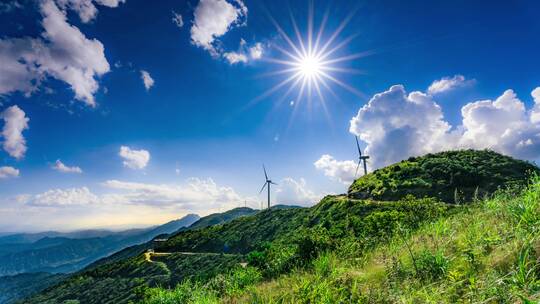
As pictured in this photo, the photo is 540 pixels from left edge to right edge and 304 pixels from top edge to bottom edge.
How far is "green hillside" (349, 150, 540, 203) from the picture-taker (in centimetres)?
6212

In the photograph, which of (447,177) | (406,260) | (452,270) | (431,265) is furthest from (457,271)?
(447,177)

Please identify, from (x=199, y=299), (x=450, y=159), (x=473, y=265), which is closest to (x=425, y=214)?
(x=473, y=265)

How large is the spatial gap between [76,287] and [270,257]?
174 metres

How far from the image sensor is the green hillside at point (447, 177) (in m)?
62.1

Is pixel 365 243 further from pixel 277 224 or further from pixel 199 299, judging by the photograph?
pixel 277 224

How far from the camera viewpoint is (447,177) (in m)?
68.1

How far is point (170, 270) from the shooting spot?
100562mm

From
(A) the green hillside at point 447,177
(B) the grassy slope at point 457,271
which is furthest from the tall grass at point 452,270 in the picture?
(A) the green hillside at point 447,177

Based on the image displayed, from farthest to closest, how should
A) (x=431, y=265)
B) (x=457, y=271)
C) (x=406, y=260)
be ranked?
1. (x=406, y=260)
2. (x=431, y=265)
3. (x=457, y=271)

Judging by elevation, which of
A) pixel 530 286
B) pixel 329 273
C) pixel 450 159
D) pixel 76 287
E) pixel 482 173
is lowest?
pixel 76 287

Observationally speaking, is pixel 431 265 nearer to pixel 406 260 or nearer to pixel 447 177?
pixel 406 260

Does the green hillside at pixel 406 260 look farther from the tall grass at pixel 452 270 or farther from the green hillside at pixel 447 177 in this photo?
the green hillside at pixel 447 177

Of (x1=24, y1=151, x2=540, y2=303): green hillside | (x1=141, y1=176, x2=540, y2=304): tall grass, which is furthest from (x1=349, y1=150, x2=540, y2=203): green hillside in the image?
(x1=141, y1=176, x2=540, y2=304): tall grass

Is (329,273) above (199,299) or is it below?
above
